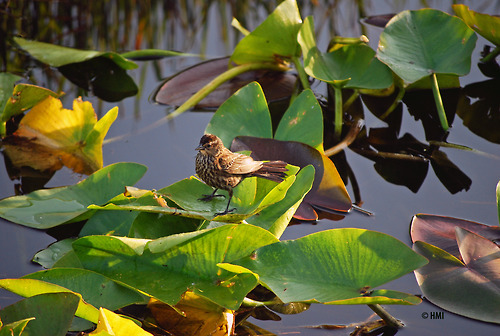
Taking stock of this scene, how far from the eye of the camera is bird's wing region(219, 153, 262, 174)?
2268mm

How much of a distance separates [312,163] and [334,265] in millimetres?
688

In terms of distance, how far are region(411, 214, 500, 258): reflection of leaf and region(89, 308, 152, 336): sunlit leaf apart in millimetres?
1164

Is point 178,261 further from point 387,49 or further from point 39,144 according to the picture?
point 387,49

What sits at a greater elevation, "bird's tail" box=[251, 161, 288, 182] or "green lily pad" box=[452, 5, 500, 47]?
"green lily pad" box=[452, 5, 500, 47]

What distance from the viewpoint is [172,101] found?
330 centimetres

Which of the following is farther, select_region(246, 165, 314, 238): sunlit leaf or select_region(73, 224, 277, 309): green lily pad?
select_region(246, 165, 314, 238): sunlit leaf

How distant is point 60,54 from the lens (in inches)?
137

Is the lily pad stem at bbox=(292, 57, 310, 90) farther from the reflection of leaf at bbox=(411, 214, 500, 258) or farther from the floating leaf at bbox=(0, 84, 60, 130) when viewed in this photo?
the floating leaf at bbox=(0, 84, 60, 130)

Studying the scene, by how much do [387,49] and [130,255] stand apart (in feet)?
5.73

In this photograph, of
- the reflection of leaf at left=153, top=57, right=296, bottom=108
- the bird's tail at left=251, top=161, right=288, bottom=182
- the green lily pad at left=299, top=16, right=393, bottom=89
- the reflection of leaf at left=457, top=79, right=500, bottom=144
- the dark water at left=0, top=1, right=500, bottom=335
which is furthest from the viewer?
the reflection of leaf at left=153, top=57, right=296, bottom=108

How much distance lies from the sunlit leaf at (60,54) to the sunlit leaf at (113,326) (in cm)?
211

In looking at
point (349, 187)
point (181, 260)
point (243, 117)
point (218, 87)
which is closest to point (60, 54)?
point (218, 87)

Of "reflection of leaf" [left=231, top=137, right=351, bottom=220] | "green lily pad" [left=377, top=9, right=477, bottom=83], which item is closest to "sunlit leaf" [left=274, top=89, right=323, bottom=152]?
"reflection of leaf" [left=231, top=137, right=351, bottom=220]

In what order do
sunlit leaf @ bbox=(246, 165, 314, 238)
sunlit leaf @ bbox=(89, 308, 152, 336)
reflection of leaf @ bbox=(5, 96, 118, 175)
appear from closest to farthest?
sunlit leaf @ bbox=(89, 308, 152, 336)
sunlit leaf @ bbox=(246, 165, 314, 238)
reflection of leaf @ bbox=(5, 96, 118, 175)
